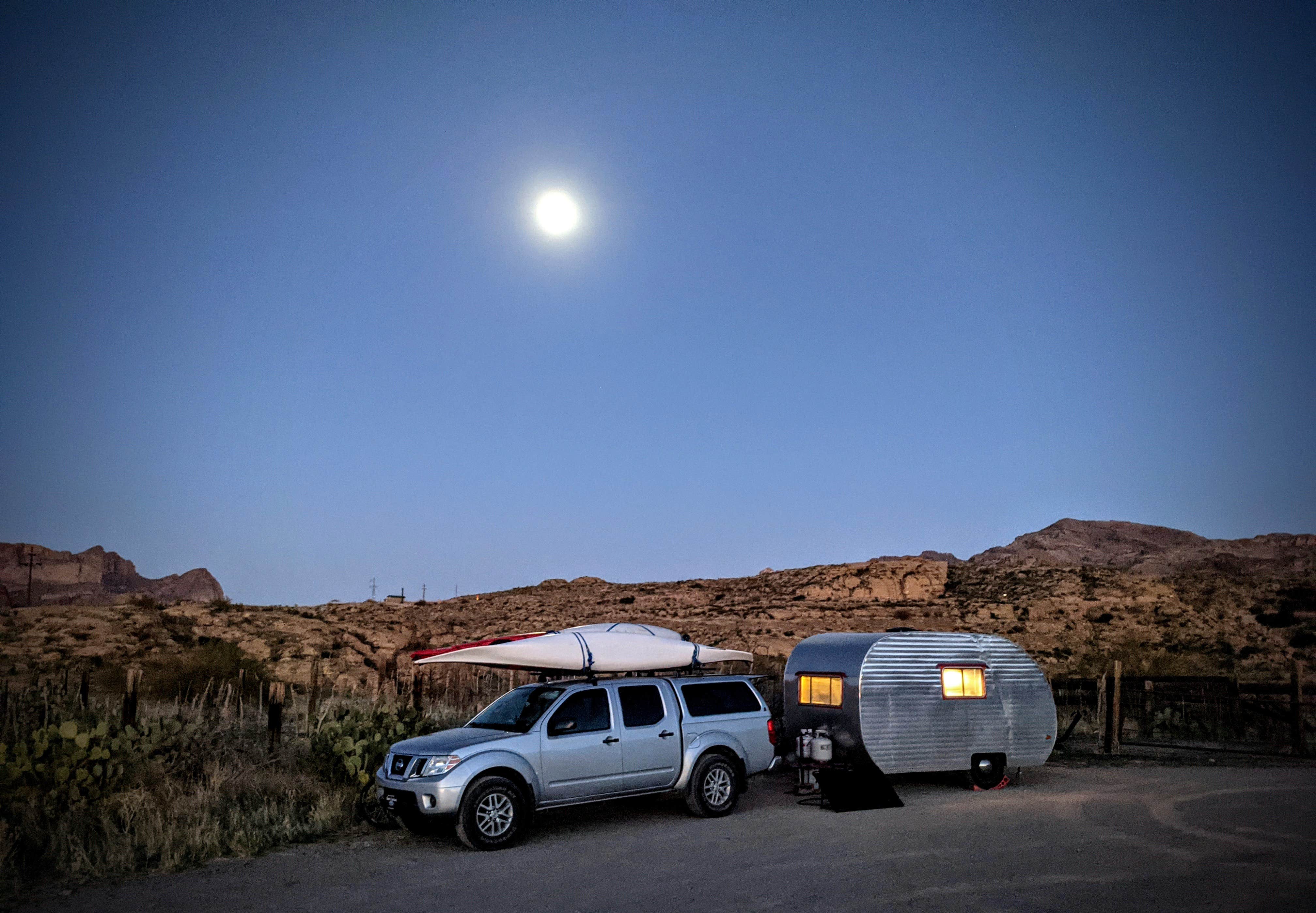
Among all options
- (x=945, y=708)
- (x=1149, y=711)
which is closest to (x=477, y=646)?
(x=945, y=708)

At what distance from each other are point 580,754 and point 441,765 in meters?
1.74

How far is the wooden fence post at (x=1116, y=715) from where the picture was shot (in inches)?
744

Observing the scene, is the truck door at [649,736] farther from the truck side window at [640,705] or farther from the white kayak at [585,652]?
the white kayak at [585,652]

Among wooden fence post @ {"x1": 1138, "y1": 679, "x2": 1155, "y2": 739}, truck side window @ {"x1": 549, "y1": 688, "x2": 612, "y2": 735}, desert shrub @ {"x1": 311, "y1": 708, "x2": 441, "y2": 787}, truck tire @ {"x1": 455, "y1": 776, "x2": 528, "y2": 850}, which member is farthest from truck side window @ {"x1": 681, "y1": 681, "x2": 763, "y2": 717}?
wooden fence post @ {"x1": 1138, "y1": 679, "x2": 1155, "y2": 739}

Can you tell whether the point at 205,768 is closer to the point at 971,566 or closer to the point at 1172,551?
the point at 971,566

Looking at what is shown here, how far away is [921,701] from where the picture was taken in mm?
14352

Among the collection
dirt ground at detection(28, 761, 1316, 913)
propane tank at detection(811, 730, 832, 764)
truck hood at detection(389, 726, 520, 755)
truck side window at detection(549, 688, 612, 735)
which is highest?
truck side window at detection(549, 688, 612, 735)

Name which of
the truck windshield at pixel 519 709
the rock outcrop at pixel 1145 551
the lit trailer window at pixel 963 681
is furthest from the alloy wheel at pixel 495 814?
the rock outcrop at pixel 1145 551

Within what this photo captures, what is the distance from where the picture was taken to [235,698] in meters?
22.9

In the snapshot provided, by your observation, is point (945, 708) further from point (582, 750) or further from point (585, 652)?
point (582, 750)

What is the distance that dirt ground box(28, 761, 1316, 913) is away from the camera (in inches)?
305

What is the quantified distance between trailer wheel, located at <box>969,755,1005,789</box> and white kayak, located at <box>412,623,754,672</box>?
14.3ft

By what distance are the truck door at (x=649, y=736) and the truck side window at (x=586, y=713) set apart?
0.22 meters

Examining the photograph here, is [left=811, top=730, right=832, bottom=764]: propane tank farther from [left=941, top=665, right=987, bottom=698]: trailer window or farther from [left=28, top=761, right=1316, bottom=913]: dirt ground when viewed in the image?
[left=941, top=665, right=987, bottom=698]: trailer window
